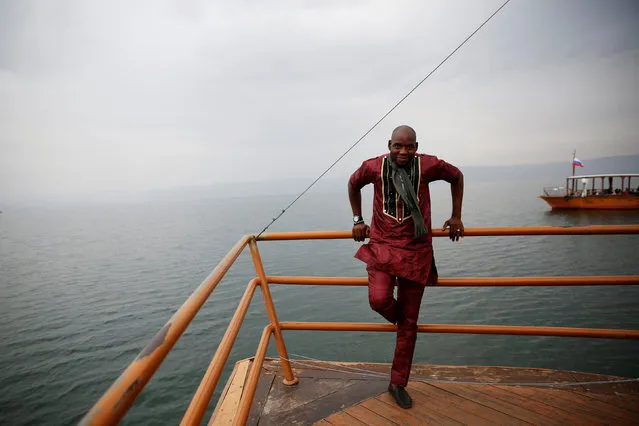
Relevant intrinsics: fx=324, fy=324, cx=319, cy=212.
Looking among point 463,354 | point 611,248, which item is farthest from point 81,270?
point 611,248

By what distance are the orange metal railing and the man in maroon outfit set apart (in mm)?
144

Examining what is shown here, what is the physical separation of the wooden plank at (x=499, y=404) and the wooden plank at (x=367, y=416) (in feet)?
2.07

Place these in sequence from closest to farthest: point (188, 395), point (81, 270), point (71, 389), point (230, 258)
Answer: point (230, 258), point (188, 395), point (71, 389), point (81, 270)

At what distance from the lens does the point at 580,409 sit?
235 centimetres

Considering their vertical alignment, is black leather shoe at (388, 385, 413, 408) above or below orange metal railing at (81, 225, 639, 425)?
below

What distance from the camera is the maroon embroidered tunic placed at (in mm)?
2441

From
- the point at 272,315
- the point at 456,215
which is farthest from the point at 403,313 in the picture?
the point at 272,315

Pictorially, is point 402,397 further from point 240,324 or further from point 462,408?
point 240,324

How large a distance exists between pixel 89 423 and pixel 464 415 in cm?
244

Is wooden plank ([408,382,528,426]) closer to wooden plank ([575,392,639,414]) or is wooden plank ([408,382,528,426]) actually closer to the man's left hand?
wooden plank ([575,392,639,414])

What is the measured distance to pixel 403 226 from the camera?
Answer: 248 cm

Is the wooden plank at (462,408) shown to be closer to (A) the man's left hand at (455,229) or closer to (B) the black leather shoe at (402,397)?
(B) the black leather shoe at (402,397)

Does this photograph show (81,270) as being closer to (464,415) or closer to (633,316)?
(464,415)

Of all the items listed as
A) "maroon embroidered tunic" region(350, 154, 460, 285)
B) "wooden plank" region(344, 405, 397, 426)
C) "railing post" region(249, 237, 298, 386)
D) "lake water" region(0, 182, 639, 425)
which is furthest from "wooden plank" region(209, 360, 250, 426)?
"lake water" region(0, 182, 639, 425)
